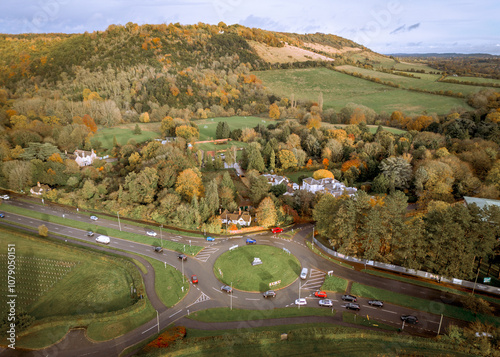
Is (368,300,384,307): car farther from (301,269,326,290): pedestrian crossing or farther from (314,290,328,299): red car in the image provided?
(301,269,326,290): pedestrian crossing

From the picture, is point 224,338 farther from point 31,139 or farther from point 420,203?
point 31,139

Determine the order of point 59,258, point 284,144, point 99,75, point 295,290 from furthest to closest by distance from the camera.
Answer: point 99,75, point 284,144, point 59,258, point 295,290

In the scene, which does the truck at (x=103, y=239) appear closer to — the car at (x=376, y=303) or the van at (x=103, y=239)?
the van at (x=103, y=239)

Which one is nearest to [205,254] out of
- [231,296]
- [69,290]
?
[231,296]

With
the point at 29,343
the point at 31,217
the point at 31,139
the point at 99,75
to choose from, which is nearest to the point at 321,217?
the point at 29,343

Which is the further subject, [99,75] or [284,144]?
[99,75]

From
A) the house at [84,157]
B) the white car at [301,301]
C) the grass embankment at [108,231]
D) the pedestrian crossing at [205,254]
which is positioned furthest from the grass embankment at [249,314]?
the house at [84,157]
